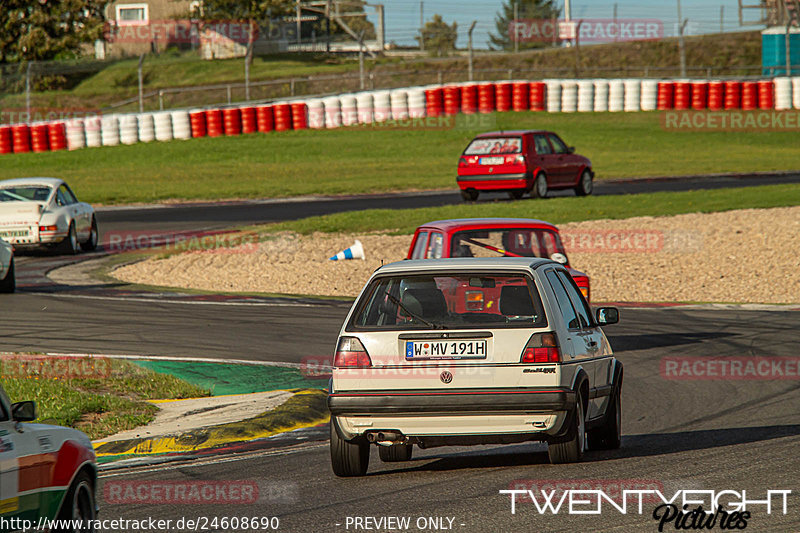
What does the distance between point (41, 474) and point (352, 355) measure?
2.38 meters

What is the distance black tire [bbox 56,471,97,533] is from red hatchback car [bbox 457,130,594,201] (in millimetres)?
22213

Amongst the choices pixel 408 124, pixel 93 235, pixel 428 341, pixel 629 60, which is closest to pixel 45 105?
pixel 408 124

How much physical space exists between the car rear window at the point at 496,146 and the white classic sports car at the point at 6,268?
42.3 ft

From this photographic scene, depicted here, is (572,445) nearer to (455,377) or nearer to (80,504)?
(455,377)

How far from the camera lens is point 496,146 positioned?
2770cm

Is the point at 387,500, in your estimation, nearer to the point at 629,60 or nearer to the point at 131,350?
the point at 131,350

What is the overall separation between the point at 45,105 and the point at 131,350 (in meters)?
51.8

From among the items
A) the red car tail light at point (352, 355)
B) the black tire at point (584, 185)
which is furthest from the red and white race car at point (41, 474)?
the black tire at point (584, 185)

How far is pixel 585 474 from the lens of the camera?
7254mm

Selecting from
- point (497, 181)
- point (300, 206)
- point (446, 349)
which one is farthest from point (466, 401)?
point (300, 206)

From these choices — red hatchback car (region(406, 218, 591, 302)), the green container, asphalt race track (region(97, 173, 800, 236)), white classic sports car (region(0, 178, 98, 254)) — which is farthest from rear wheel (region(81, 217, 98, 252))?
the green container

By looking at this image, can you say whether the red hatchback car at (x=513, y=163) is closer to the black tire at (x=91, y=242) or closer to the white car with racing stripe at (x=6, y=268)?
the black tire at (x=91, y=242)

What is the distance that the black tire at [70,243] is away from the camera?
22.7 metres

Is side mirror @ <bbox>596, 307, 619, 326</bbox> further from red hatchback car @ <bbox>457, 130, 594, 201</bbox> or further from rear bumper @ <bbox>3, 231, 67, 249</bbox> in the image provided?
red hatchback car @ <bbox>457, 130, 594, 201</bbox>
